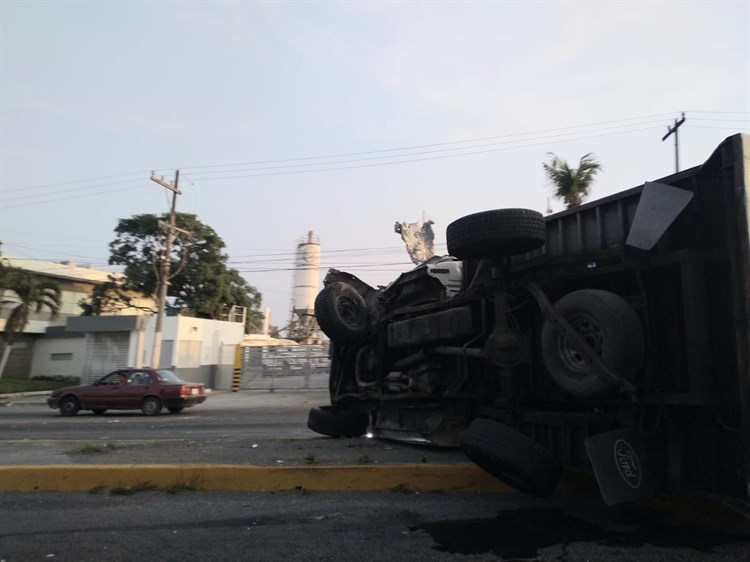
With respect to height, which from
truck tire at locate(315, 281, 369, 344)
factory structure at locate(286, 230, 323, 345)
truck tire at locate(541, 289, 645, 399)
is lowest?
truck tire at locate(541, 289, 645, 399)

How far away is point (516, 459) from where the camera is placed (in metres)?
4.36

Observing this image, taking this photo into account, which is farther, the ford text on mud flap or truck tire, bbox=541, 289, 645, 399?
truck tire, bbox=541, 289, 645, 399

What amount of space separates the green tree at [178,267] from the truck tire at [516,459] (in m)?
33.5

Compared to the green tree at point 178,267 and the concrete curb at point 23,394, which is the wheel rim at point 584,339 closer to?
the concrete curb at point 23,394

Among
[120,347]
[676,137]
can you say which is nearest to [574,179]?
[676,137]

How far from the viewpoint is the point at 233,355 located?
3050 centimetres

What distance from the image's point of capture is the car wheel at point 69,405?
17359 mm

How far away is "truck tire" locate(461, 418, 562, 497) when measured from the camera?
14.2 ft

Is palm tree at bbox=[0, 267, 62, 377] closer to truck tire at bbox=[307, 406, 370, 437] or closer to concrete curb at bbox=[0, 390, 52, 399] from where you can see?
concrete curb at bbox=[0, 390, 52, 399]

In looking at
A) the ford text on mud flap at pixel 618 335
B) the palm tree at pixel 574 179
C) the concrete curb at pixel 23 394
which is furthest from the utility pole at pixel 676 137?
the concrete curb at pixel 23 394

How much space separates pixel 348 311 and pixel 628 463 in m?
4.86

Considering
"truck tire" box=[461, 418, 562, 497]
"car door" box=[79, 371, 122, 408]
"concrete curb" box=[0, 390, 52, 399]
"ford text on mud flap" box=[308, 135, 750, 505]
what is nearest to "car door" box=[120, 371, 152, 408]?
"car door" box=[79, 371, 122, 408]

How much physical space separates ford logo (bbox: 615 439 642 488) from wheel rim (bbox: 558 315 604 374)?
0.57 metres

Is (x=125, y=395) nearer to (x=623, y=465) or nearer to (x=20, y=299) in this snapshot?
(x=20, y=299)
